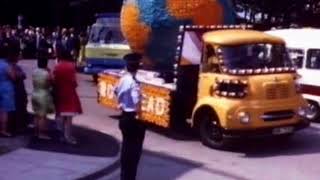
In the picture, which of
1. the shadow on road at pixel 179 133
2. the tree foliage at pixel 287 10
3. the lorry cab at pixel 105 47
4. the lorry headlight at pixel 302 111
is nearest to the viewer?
the lorry headlight at pixel 302 111

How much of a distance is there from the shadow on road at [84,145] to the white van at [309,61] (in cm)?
547

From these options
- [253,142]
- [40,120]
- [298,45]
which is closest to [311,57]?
[298,45]

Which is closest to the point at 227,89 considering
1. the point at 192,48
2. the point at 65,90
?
the point at 192,48

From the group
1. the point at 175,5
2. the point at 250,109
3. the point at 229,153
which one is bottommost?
the point at 229,153

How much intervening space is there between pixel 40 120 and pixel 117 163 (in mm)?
1961

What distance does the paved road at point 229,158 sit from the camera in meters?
11.8

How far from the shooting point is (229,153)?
13602mm

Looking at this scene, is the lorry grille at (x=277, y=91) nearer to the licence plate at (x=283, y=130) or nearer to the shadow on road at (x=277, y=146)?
the licence plate at (x=283, y=130)

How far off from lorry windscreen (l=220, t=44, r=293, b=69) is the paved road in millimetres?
1479

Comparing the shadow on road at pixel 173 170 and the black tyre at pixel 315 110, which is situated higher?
the black tyre at pixel 315 110

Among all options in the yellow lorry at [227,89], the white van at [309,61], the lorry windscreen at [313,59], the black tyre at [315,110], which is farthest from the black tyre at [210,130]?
the lorry windscreen at [313,59]

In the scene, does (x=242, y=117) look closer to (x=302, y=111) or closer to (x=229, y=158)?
(x=229, y=158)

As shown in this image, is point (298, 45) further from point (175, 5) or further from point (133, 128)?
point (133, 128)

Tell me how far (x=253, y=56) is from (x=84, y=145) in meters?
3.49
